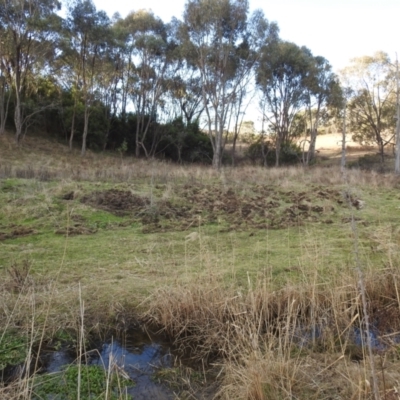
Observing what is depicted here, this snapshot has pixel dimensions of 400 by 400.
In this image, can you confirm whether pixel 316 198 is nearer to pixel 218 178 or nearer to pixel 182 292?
pixel 218 178

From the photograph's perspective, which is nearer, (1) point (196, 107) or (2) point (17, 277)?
(2) point (17, 277)

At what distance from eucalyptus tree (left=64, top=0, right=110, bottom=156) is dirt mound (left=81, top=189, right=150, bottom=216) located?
1818 centimetres

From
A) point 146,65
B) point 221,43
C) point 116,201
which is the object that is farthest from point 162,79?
point 116,201

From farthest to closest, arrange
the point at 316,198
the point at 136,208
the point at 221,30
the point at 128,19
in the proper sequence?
the point at 128,19, the point at 221,30, the point at 316,198, the point at 136,208

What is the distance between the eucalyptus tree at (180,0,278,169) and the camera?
78.5 ft

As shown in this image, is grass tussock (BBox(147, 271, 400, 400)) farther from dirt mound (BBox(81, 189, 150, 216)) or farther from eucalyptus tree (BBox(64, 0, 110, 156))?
eucalyptus tree (BBox(64, 0, 110, 156))

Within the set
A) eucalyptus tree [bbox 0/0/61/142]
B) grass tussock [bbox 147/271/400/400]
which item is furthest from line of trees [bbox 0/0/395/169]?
grass tussock [bbox 147/271/400/400]

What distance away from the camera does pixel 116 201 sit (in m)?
9.41

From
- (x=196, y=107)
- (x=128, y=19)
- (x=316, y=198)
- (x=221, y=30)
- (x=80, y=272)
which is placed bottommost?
(x=80, y=272)

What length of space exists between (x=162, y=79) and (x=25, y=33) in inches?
454

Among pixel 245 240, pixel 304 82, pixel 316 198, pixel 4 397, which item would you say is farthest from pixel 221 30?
pixel 4 397

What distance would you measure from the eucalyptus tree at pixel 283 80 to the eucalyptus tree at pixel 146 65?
7902 mm

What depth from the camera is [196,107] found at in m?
37.2

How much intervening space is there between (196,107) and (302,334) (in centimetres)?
3516
